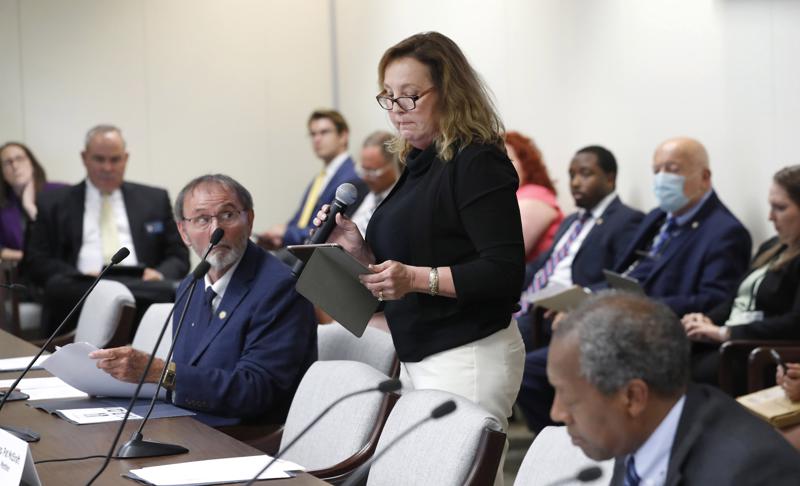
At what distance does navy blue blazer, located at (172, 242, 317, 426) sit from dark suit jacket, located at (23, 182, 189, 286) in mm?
3280

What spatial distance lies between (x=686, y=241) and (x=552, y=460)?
303cm

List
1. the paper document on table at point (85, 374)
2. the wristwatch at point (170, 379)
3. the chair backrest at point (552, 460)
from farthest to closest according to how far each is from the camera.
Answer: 1. the wristwatch at point (170, 379)
2. the paper document on table at point (85, 374)
3. the chair backrest at point (552, 460)

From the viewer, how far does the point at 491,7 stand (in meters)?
7.03

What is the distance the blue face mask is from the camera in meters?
4.97

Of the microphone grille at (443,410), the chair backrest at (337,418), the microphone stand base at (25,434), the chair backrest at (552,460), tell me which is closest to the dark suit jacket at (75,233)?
the chair backrest at (337,418)

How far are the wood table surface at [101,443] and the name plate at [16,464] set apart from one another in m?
0.15

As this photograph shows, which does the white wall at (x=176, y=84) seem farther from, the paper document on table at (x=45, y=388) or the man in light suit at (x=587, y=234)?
the paper document on table at (x=45, y=388)

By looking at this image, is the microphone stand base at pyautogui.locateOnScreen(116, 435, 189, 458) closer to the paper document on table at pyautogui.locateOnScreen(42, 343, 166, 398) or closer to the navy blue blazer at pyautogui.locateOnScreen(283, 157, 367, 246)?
the paper document on table at pyautogui.locateOnScreen(42, 343, 166, 398)

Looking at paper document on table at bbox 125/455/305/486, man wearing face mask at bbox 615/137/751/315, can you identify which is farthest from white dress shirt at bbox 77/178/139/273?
paper document on table at bbox 125/455/305/486

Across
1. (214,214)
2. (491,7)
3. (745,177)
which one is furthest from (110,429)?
(491,7)

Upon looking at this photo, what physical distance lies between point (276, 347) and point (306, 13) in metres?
6.50

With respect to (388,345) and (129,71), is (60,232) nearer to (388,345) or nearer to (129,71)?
(129,71)

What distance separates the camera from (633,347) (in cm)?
157

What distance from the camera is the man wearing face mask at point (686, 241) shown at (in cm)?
471
